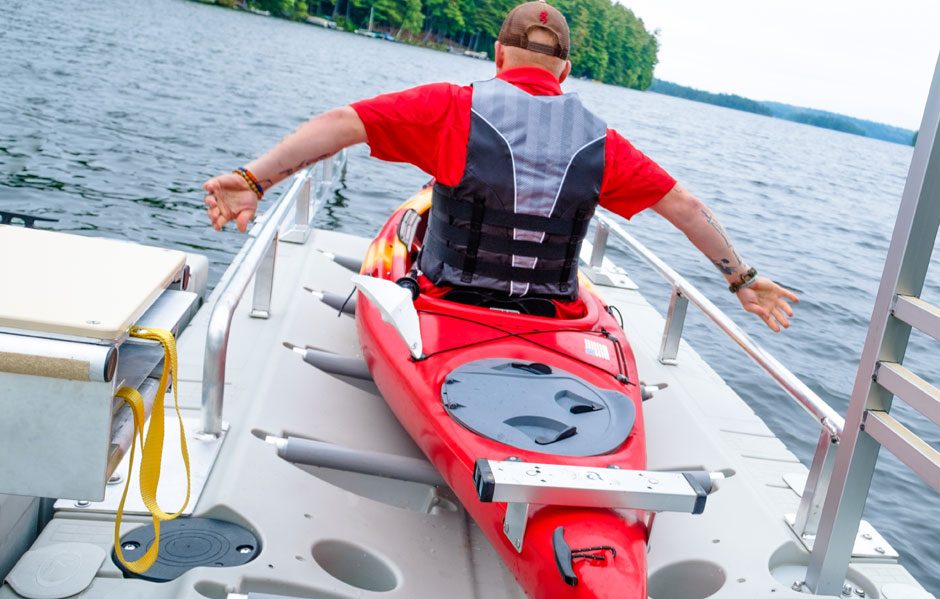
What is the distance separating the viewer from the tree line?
70312mm

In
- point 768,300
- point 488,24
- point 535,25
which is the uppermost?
point 488,24

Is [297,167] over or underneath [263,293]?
over

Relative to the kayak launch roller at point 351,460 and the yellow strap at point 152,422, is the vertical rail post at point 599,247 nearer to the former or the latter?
the kayak launch roller at point 351,460

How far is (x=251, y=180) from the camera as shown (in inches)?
114

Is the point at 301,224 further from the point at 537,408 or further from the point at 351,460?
the point at 537,408

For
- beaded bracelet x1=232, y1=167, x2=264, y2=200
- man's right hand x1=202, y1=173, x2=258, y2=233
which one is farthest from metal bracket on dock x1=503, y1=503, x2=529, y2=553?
beaded bracelet x1=232, y1=167, x2=264, y2=200

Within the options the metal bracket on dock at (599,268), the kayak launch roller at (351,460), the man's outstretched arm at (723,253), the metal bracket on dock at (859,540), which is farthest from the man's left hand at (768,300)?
the metal bracket on dock at (599,268)

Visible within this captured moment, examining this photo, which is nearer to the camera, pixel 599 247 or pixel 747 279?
pixel 747 279

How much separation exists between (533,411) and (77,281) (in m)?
1.49

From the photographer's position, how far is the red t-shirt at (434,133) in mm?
3240

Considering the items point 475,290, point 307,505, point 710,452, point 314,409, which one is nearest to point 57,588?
point 307,505

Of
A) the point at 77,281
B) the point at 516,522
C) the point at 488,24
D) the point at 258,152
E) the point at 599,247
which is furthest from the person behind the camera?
the point at 488,24

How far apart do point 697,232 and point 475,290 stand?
3.25 feet

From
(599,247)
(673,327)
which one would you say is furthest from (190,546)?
(599,247)
